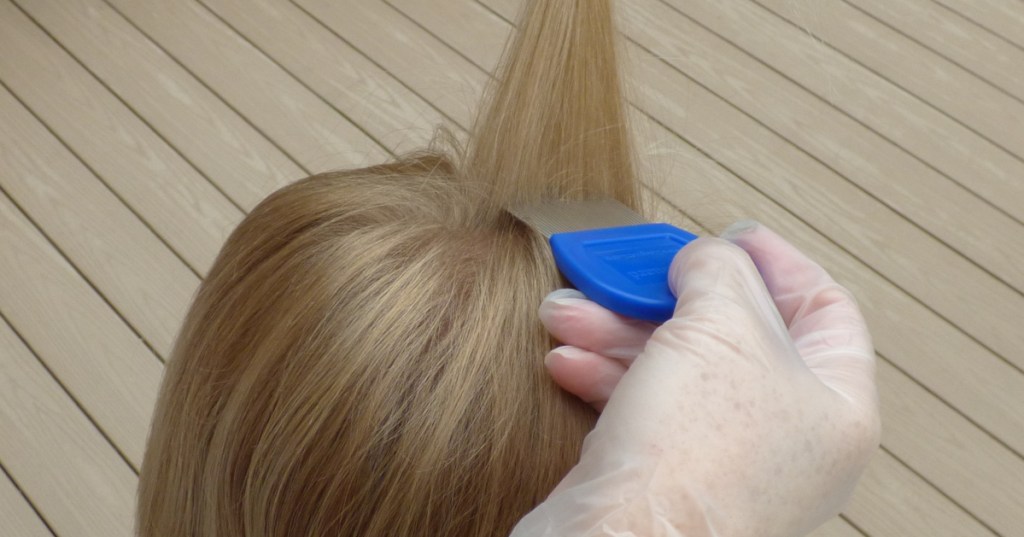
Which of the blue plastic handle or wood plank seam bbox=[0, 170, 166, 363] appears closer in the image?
the blue plastic handle

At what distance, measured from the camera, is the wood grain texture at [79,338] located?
58.1 inches

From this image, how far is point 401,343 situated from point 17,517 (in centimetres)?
96

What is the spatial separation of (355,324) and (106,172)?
1239 millimetres

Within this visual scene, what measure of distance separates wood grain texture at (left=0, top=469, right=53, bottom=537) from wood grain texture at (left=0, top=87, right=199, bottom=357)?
0.88 ft

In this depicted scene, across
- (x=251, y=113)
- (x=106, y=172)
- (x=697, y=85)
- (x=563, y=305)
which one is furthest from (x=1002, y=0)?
(x=563, y=305)

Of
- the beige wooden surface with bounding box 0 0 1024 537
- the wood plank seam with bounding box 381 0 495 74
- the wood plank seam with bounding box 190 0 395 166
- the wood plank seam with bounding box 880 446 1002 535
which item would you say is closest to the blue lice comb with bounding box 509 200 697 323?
the beige wooden surface with bounding box 0 0 1024 537

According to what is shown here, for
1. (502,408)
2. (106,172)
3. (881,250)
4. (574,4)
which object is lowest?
(881,250)

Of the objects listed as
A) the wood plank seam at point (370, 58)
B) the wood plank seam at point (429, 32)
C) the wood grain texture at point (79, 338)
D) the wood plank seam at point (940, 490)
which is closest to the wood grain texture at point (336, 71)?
the wood plank seam at point (370, 58)

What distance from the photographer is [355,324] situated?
26.1 inches

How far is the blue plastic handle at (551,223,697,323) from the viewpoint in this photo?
0.70 m

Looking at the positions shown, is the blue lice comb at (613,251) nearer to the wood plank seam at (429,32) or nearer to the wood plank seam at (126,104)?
the wood plank seam at (126,104)

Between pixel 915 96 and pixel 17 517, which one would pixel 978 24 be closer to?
pixel 915 96

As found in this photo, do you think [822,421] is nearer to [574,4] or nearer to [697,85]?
[574,4]

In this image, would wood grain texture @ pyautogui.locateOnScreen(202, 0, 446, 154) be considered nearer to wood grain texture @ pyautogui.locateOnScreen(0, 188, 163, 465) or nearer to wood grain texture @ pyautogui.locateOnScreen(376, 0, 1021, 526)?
wood grain texture @ pyautogui.locateOnScreen(376, 0, 1021, 526)
